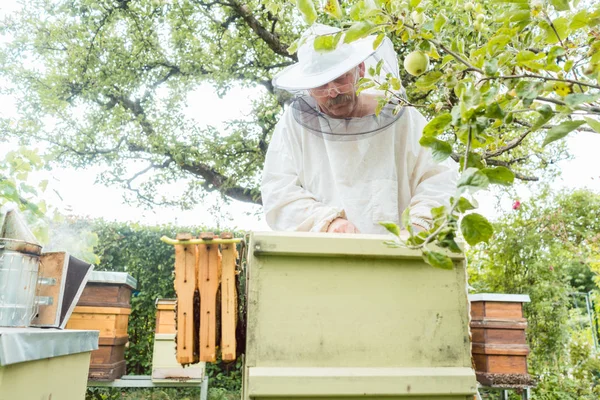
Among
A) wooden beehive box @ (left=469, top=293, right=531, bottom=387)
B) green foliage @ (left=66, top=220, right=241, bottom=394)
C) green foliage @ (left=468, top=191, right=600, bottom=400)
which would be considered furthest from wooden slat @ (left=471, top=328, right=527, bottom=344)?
green foliage @ (left=66, top=220, right=241, bottom=394)

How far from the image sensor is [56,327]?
4.68 ft

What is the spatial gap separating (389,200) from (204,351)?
34.6 inches

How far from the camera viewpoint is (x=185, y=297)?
103 centimetres

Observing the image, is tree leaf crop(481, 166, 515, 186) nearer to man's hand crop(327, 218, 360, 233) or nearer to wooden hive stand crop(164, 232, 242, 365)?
wooden hive stand crop(164, 232, 242, 365)

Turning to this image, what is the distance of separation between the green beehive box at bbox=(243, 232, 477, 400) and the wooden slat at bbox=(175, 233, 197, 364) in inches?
5.1

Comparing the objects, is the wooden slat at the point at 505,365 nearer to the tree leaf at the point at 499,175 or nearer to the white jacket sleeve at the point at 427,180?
the white jacket sleeve at the point at 427,180

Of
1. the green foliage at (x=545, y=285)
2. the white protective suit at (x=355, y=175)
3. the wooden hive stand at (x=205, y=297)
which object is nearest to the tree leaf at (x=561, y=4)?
the wooden hive stand at (x=205, y=297)

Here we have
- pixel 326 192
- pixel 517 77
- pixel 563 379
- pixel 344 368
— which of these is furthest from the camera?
pixel 563 379

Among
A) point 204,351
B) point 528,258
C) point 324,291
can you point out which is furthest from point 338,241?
point 528,258

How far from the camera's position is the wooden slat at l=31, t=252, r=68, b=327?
1428 mm

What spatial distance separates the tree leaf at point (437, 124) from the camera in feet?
2.31

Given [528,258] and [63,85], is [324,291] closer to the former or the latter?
[528,258]

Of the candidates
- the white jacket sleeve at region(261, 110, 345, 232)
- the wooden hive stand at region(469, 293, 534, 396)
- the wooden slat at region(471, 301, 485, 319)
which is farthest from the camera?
the wooden slat at region(471, 301, 485, 319)

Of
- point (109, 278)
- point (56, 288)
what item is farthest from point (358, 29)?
point (109, 278)
